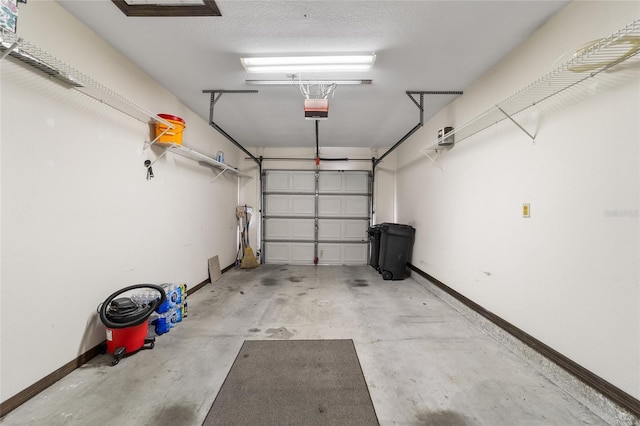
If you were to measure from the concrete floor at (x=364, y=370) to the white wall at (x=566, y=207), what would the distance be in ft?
1.31

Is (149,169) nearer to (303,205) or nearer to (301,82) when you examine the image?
(301,82)

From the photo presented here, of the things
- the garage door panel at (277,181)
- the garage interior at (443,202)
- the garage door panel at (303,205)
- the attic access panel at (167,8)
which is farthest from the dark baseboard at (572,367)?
the garage door panel at (277,181)

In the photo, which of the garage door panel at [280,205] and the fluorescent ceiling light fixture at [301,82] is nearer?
the fluorescent ceiling light fixture at [301,82]

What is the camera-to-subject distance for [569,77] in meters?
1.56

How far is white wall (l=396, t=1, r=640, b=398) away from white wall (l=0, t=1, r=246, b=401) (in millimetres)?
3578

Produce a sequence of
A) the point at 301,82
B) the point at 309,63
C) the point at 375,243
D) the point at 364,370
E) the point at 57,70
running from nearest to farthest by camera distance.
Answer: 1. the point at 57,70
2. the point at 364,370
3. the point at 309,63
4. the point at 301,82
5. the point at 375,243

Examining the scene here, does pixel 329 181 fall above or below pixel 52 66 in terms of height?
below

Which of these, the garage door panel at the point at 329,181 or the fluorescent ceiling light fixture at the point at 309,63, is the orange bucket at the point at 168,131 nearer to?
the fluorescent ceiling light fixture at the point at 309,63

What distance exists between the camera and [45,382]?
1586mm

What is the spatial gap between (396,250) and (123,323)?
3809 mm

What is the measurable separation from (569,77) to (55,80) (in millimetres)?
3513

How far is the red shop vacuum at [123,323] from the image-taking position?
183cm

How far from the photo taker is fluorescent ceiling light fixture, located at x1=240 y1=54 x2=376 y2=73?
82.9 inches

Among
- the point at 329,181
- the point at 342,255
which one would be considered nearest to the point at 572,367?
the point at 342,255
